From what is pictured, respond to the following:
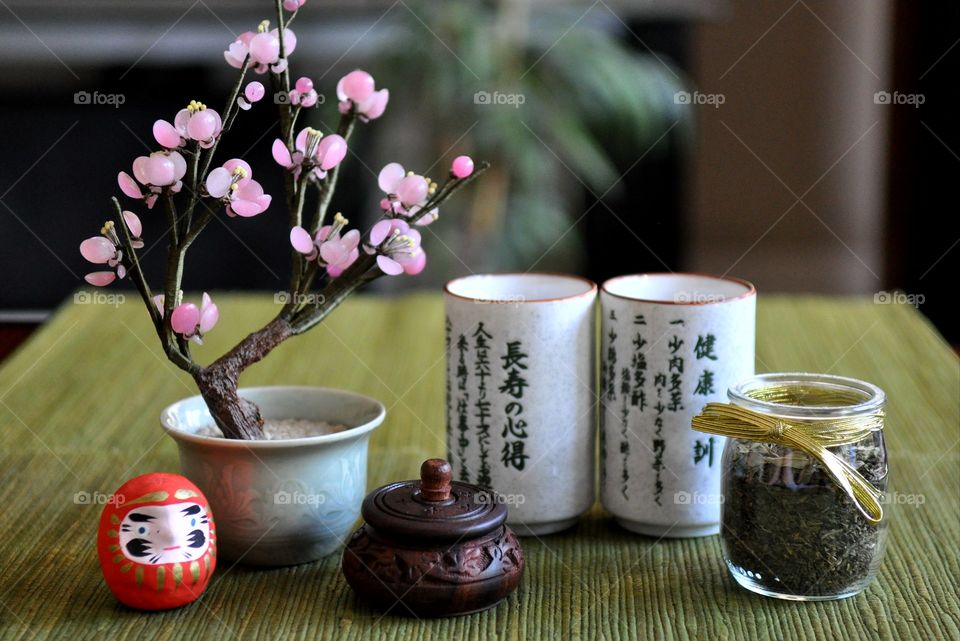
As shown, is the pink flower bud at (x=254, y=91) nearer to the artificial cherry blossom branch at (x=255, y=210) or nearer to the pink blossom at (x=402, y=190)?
the artificial cherry blossom branch at (x=255, y=210)

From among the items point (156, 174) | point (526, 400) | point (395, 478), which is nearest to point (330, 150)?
point (156, 174)

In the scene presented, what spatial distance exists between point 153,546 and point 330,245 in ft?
0.87

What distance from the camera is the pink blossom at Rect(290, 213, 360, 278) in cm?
83

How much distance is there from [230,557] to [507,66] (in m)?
1.80

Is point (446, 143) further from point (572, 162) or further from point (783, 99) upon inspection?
point (783, 99)

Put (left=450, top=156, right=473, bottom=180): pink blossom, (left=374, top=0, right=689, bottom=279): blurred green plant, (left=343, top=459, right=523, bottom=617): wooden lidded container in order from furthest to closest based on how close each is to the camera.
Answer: (left=374, top=0, right=689, bottom=279): blurred green plant → (left=450, top=156, right=473, bottom=180): pink blossom → (left=343, top=459, right=523, bottom=617): wooden lidded container

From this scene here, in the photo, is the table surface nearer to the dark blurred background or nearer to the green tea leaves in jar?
the green tea leaves in jar

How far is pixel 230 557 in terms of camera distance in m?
0.85

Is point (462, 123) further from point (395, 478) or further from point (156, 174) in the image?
point (156, 174)

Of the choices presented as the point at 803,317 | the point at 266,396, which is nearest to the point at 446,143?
the point at 803,317

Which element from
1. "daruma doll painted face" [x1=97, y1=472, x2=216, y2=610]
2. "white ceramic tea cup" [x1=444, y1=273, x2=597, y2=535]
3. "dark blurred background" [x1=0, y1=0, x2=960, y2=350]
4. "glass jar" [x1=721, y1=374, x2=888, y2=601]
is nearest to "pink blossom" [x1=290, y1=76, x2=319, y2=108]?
"white ceramic tea cup" [x1=444, y1=273, x2=597, y2=535]

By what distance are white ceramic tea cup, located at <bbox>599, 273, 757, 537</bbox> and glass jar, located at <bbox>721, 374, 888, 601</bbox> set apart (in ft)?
0.29

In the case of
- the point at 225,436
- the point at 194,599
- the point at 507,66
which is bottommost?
the point at 194,599

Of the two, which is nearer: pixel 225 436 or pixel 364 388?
pixel 225 436
